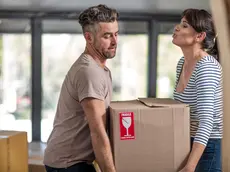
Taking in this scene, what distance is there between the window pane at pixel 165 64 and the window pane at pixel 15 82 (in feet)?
6.46

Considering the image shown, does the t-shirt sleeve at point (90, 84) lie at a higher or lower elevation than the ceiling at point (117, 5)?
lower

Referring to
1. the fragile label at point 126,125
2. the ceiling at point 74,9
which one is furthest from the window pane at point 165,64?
the fragile label at point 126,125

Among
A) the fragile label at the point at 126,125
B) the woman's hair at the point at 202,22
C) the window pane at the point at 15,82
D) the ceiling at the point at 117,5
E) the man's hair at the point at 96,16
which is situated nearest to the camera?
the fragile label at the point at 126,125

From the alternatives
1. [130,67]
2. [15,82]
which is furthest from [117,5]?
[15,82]

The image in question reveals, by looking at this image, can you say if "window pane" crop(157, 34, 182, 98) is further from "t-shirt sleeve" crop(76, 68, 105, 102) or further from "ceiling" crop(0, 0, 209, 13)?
"t-shirt sleeve" crop(76, 68, 105, 102)

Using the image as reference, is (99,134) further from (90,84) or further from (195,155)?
(195,155)

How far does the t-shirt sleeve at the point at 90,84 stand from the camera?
1461 millimetres

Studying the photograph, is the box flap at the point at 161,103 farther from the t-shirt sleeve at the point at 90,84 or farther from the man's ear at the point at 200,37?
the man's ear at the point at 200,37

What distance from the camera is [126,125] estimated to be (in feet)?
4.73

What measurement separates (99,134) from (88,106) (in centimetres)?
11

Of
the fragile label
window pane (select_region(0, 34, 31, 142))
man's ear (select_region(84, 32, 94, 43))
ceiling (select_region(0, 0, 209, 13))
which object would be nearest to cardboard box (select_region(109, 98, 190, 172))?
the fragile label

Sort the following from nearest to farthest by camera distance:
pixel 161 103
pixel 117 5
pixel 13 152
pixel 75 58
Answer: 1. pixel 161 103
2. pixel 13 152
3. pixel 117 5
4. pixel 75 58

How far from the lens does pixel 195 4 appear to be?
18.4 ft

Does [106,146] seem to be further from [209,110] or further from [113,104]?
[209,110]
